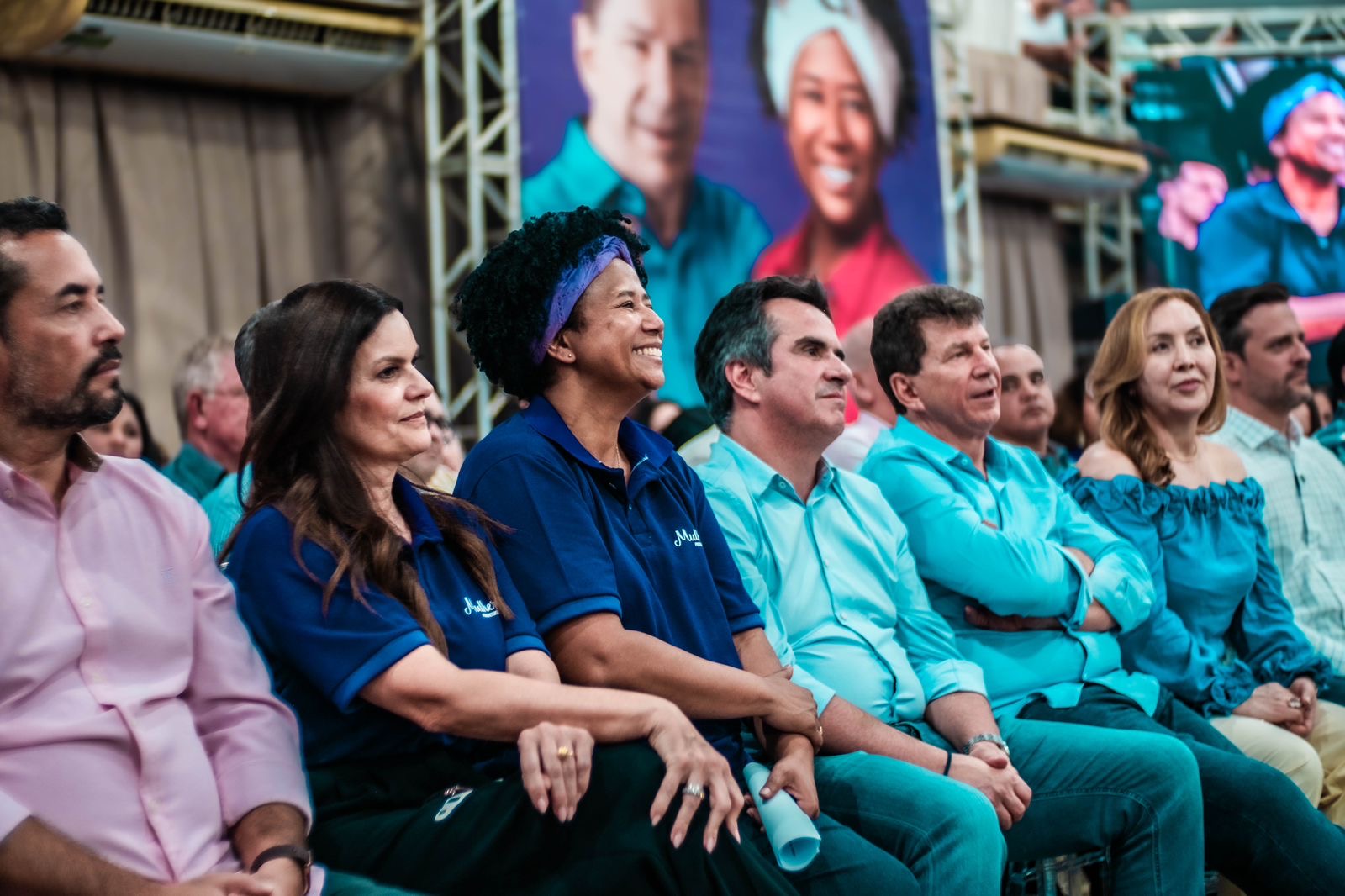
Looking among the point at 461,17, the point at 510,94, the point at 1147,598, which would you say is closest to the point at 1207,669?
the point at 1147,598

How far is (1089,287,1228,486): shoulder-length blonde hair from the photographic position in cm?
360

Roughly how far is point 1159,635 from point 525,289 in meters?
1.74

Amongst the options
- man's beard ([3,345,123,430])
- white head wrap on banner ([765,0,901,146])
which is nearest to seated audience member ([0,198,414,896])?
man's beard ([3,345,123,430])

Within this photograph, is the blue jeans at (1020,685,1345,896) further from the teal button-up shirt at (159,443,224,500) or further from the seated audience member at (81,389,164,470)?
the seated audience member at (81,389,164,470)

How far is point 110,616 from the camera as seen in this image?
73.3 inches

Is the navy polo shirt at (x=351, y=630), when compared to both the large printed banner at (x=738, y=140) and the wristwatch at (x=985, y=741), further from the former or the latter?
the large printed banner at (x=738, y=140)

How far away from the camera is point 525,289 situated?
2.46m

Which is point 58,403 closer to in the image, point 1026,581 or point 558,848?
point 558,848

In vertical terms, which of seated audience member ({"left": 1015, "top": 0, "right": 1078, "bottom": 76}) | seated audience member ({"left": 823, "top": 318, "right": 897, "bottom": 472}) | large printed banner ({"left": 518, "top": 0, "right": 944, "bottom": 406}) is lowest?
seated audience member ({"left": 823, "top": 318, "right": 897, "bottom": 472})

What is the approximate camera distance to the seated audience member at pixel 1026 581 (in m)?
2.83

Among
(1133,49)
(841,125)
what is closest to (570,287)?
(841,125)

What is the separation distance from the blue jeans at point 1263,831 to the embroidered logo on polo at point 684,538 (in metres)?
1.04

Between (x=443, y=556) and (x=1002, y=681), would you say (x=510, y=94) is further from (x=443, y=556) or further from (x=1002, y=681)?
(x=443, y=556)

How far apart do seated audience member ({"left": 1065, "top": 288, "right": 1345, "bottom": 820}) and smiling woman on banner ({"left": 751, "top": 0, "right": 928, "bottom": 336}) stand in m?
3.75
